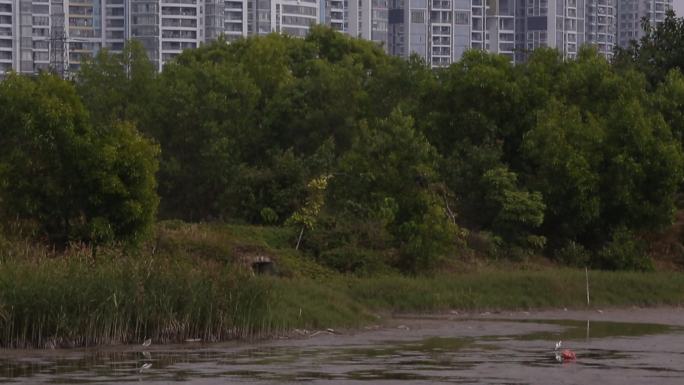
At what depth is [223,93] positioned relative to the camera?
4653 centimetres

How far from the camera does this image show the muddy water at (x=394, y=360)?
910 inches

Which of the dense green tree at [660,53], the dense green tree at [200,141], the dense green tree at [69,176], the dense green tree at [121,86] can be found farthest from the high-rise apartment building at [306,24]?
the dense green tree at [69,176]

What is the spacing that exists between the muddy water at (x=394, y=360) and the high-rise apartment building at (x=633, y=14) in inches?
5825

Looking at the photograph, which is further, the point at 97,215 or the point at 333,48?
the point at 333,48

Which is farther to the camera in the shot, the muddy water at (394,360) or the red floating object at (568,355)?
the red floating object at (568,355)

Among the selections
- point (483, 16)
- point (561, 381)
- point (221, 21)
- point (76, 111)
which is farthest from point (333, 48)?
point (483, 16)

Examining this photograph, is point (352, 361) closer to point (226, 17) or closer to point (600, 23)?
point (226, 17)

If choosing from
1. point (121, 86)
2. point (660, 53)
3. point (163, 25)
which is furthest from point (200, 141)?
point (163, 25)

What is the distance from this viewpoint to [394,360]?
25.7 m

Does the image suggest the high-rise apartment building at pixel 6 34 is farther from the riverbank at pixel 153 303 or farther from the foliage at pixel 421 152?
the riverbank at pixel 153 303

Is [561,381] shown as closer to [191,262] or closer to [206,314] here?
[206,314]

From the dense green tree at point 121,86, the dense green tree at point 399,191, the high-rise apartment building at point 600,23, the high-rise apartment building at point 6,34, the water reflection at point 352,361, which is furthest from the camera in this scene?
the high-rise apartment building at point 600,23

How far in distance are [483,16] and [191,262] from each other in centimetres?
12310

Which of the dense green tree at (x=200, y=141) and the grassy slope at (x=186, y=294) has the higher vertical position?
the dense green tree at (x=200, y=141)
